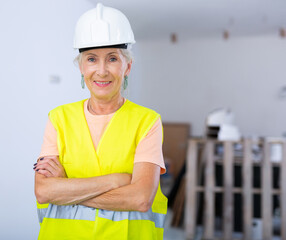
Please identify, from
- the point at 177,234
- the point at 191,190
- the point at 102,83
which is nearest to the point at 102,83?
the point at 102,83

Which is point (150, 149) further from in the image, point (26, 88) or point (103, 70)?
point (26, 88)

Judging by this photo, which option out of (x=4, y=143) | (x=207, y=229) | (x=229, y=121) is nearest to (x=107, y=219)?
(x=4, y=143)

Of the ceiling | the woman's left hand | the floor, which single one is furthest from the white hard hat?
the floor

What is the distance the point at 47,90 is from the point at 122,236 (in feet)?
5.74

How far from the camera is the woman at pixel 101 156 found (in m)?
1.12

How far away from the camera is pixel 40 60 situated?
8.22 feet

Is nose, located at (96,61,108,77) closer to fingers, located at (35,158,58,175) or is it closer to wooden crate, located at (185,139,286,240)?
fingers, located at (35,158,58,175)

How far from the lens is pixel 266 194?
3326 millimetres

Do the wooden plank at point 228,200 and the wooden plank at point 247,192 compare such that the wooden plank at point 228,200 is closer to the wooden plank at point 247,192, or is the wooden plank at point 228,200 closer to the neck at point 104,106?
the wooden plank at point 247,192

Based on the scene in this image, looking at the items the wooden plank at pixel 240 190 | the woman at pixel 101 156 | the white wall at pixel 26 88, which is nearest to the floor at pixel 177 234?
the wooden plank at pixel 240 190

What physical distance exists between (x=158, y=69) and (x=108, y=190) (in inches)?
200

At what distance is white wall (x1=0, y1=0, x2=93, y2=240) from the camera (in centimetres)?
222

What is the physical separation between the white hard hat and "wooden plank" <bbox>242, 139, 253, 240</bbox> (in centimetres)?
254

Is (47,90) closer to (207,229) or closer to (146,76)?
(207,229)
